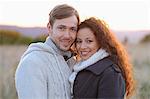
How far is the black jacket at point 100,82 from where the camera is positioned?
8.43ft

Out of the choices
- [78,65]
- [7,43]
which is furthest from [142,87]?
[78,65]

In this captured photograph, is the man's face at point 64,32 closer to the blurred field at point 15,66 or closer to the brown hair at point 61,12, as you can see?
the brown hair at point 61,12

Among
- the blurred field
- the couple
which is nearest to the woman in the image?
the couple

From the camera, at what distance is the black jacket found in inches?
101

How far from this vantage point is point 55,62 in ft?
8.94

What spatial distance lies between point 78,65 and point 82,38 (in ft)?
0.51

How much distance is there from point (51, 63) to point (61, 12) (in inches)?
11.6

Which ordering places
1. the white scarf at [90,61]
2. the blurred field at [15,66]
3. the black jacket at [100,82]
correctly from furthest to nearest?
the blurred field at [15,66] → the white scarf at [90,61] → the black jacket at [100,82]

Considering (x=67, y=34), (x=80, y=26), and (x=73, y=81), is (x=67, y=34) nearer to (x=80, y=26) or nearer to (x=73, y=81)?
(x=80, y=26)

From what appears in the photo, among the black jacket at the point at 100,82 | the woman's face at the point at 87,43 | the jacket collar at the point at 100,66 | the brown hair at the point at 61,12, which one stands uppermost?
the brown hair at the point at 61,12

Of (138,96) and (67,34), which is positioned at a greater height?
(67,34)

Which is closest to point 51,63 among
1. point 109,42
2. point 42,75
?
point 42,75

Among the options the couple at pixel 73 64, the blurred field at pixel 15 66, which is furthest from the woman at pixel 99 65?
the blurred field at pixel 15 66

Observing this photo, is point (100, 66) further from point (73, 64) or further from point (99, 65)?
point (73, 64)
